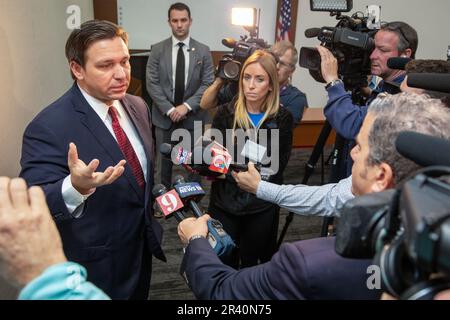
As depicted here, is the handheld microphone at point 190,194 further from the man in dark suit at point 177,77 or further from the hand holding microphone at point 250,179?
the man in dark suit at point 177,77

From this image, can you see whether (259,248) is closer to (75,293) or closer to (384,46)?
(384,46)

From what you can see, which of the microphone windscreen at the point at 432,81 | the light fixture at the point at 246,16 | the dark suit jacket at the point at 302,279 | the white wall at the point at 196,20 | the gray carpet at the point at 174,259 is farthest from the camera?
the white wall at the point at 196,20

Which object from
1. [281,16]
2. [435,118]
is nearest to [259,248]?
[435,118]

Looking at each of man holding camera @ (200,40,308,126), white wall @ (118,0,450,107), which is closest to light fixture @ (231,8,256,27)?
man holding camera @ (200,40,308,126)

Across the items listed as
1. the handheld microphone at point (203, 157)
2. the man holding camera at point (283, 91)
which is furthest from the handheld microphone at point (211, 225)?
the man holding camera at point (283, 91)

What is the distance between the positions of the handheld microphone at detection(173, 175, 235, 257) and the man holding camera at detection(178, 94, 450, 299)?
9cm

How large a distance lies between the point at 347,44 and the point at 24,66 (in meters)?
1.54

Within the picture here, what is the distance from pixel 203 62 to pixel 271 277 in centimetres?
274

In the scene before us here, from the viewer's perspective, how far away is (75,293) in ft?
1.89

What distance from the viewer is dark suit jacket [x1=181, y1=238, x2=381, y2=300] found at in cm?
75

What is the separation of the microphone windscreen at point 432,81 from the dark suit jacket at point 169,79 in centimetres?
227

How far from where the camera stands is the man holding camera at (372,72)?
5.38 feet

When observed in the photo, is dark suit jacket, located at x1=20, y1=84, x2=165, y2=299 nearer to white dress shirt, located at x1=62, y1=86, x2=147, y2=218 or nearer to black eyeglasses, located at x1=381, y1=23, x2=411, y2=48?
white dress shirt, located at x1=62, y1=86, x2=147, y2=218

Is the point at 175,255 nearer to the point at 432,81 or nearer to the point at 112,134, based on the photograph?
the point at 112,134
